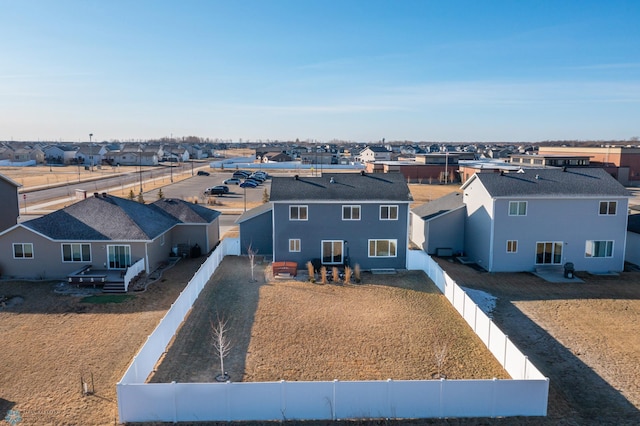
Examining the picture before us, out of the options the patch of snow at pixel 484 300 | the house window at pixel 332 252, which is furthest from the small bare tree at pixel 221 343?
the patch of snow at pixel 484 300

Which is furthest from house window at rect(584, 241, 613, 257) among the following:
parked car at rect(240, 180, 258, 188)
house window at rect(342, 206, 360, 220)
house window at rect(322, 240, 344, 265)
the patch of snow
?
parked car at rect(240, 180, 258, 188)

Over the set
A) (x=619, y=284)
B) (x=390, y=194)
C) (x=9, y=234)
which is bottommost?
(x=619, y=284)

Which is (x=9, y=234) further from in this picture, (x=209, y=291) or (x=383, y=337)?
(x=383, y=337)

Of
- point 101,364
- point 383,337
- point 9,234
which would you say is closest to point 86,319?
point 101,364

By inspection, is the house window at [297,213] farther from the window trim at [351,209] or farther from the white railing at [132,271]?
the white railing at [132,271]

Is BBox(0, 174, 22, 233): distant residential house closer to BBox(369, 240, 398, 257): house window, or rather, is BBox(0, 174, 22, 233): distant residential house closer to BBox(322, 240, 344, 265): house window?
BBox(322, 240, 344, 265): house window

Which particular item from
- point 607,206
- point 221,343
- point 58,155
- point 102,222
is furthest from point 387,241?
point 58,155

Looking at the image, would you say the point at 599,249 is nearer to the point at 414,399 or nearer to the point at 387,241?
the point at 387,241
